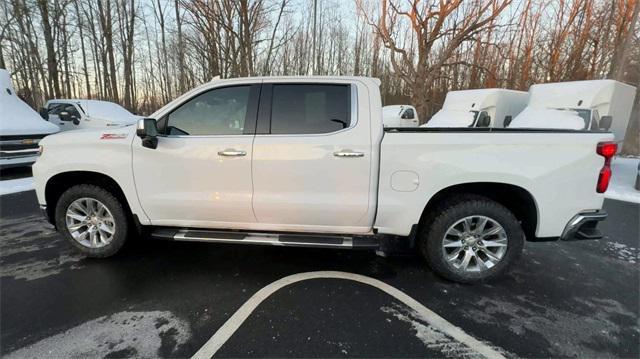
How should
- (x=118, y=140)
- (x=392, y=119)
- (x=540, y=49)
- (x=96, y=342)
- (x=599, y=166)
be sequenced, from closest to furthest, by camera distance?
(x=96, y=342)
(x=599, y=166)
(x=118, y=140)
(x=392, y=119)
(x=540, y=49)

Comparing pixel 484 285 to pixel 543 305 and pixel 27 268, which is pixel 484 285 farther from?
pixel 27 268

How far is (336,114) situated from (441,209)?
4.55ft

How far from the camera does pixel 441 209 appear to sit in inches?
120

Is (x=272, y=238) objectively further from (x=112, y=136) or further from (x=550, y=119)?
(x=550, y=119)

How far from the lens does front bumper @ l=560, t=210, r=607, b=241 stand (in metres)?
2.86

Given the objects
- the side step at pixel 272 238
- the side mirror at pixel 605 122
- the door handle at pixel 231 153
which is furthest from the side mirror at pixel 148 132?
the side mirror at pixel 605 122

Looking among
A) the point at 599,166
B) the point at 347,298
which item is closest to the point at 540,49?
the point at 599,166

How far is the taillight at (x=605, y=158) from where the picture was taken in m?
2.73

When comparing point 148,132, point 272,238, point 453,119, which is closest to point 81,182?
point 148,132

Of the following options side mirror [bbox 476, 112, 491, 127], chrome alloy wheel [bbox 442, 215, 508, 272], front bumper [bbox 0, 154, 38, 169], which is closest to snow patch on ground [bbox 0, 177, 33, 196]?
front bumper [bbox 0, 154, 38, 169]

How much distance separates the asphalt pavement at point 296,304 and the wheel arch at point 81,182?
59cm

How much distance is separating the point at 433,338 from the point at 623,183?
28.3 ft

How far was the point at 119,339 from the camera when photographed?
231 centimetres

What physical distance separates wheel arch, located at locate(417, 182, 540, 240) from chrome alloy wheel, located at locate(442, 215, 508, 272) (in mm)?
257
